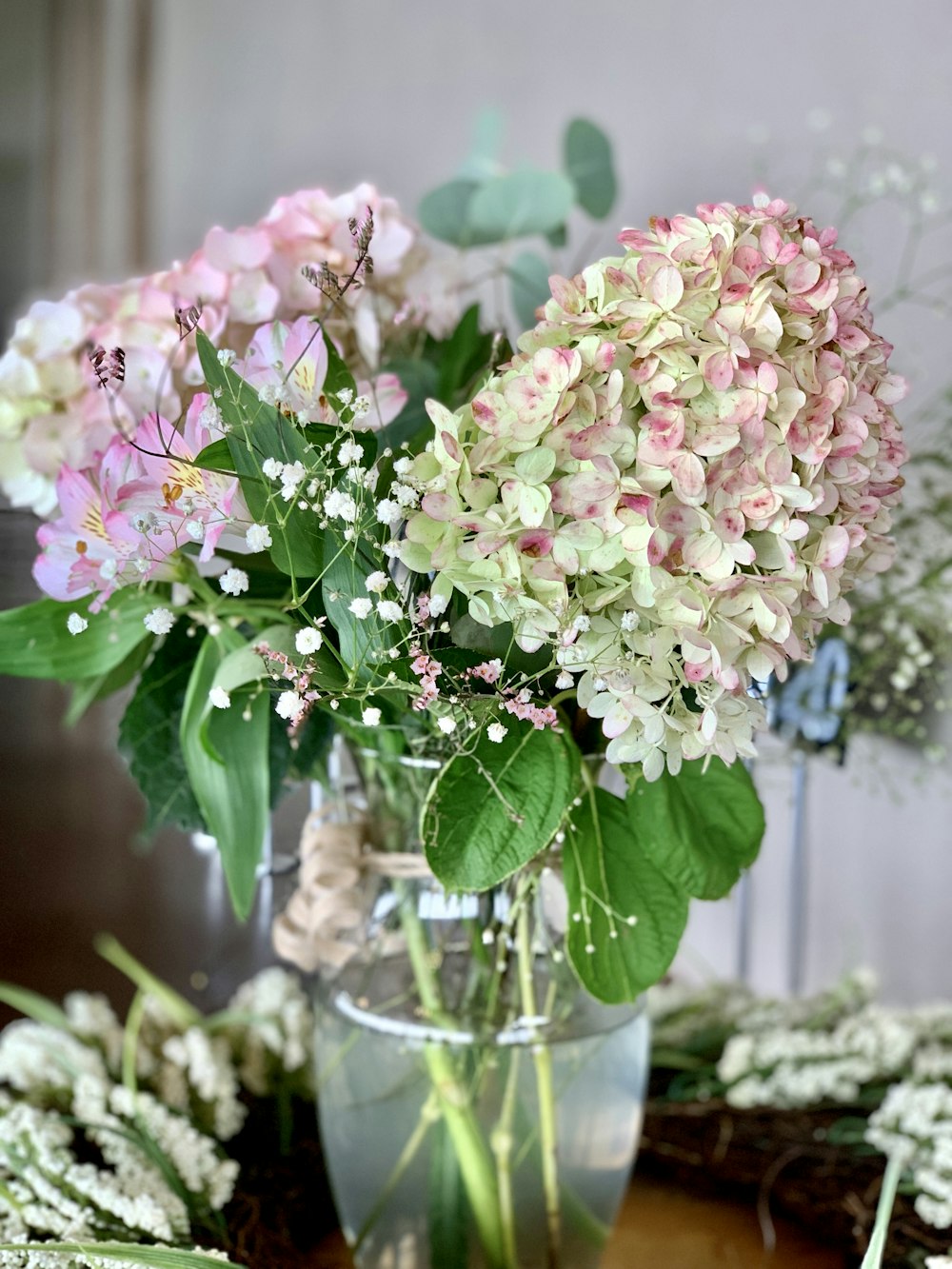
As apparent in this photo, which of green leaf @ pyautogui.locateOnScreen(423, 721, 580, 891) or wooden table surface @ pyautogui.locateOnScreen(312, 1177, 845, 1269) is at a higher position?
green leaf @ pyautogui.locateOnScreen(423, 721, 580, 891)

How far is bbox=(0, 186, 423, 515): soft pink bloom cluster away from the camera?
21.4 inches

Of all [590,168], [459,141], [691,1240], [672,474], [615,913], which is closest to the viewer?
[672,474]

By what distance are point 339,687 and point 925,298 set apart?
914 millimetres

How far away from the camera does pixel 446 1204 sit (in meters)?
0.60

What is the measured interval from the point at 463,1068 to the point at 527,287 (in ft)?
1.50

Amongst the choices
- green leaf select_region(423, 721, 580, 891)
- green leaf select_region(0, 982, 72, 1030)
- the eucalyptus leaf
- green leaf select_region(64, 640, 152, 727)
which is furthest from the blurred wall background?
the eucalyptus leaf

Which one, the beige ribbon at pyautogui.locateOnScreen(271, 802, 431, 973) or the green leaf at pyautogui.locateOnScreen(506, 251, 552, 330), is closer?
the beige ribbon at pyautogui.locateOnScreen(271, 802, 431, 973)

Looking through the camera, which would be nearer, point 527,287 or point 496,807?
point 496,807

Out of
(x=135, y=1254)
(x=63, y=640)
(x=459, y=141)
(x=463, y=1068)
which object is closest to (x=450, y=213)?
(x=63, y=640)

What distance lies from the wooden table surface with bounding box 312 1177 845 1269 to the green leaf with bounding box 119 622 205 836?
0.93 ft

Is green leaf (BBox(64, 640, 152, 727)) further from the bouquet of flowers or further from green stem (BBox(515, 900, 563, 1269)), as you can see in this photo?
green stem (BBox(515, 900, 563, 1269))

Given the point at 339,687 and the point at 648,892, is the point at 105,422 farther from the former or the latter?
the point at 648,892

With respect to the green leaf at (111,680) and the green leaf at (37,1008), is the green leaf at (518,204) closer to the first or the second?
the green leaf at (111,680)

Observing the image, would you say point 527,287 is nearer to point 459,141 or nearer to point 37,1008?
point 37,1008
